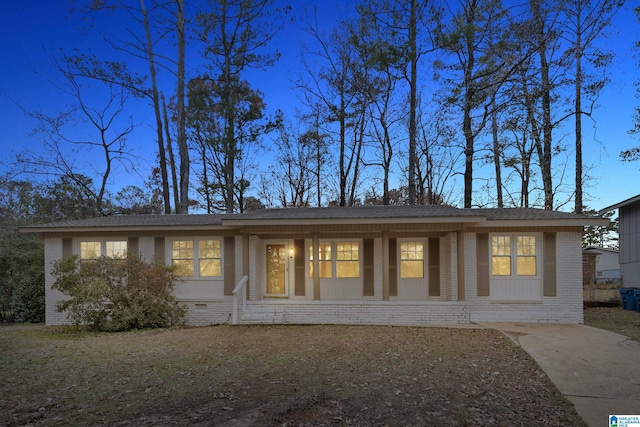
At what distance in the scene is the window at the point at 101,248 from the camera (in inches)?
521

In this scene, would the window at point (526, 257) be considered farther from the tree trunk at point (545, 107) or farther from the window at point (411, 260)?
the tree trunk at point (545, 107)

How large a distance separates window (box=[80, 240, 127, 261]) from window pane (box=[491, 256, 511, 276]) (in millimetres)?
10819

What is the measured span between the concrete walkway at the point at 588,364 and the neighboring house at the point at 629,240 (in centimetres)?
741

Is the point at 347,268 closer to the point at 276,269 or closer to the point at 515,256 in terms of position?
the point at 276,269

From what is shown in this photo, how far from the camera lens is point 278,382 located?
20.0 feet

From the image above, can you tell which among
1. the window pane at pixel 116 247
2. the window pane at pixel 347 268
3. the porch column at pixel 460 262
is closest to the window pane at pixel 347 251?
the window pane at pixel 347 268

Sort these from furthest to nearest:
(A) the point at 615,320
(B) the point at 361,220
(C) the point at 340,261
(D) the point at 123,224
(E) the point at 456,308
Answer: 1. (C) the point at 340,261
2. (D) the point at 123,224
3. (A) the point at 615,320
4. (B) the point at 361,220
5. (E) the point at 456,308

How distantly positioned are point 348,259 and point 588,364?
24.9 feet

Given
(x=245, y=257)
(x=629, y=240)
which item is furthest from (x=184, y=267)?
(x=629, y=240)

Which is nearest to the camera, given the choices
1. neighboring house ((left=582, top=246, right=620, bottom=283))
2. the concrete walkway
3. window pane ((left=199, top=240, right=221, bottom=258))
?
the concrete walkway

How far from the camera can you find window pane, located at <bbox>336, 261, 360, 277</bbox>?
13.9 m

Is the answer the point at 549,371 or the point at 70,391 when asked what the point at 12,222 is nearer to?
the point at 70,391

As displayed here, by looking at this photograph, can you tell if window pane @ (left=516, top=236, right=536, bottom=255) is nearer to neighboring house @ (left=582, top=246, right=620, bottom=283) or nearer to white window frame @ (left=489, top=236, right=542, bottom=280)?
white window frame @ (left=489, top=236, right=542, bottom=280)

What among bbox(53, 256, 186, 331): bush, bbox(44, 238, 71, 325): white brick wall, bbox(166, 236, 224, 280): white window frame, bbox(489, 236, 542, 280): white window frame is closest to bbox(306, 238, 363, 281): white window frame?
bbox(166, 236, 224, 280): white window frame
